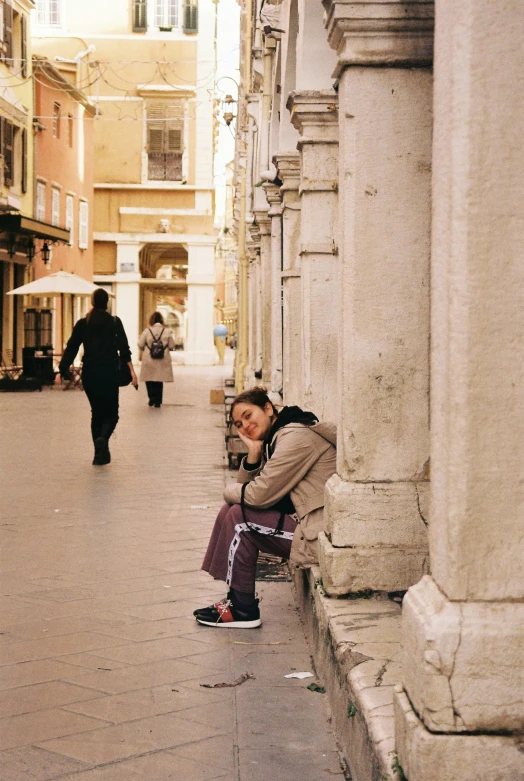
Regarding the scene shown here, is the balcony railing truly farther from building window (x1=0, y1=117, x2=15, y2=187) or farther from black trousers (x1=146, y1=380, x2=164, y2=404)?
black trousers (x1=146, y1=380, x2=164, y2=404)

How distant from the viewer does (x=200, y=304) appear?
39.2 m

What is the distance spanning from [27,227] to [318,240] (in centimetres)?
1997

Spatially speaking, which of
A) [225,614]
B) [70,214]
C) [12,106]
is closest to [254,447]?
[225,614]

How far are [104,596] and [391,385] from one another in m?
2.03

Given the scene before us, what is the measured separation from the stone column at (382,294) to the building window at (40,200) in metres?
27.6

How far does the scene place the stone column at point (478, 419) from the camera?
2754mm

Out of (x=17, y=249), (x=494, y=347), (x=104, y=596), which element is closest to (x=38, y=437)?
(x=104, y=596)

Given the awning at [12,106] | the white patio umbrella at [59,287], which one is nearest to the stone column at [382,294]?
the white patio umbrella at [59,287]

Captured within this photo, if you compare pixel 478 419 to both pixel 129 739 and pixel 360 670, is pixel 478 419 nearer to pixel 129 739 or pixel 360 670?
pixel 360 670

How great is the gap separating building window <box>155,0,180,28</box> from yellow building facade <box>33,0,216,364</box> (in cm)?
3

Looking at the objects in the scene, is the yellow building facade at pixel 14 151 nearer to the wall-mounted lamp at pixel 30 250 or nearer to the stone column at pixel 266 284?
the wall-mounted lamp at pixel 30 250

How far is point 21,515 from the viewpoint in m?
8.48

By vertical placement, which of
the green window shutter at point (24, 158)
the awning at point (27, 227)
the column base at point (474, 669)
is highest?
the green window shutter at point (24, 158)

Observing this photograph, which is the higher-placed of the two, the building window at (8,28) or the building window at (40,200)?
the building window at (8,28)
